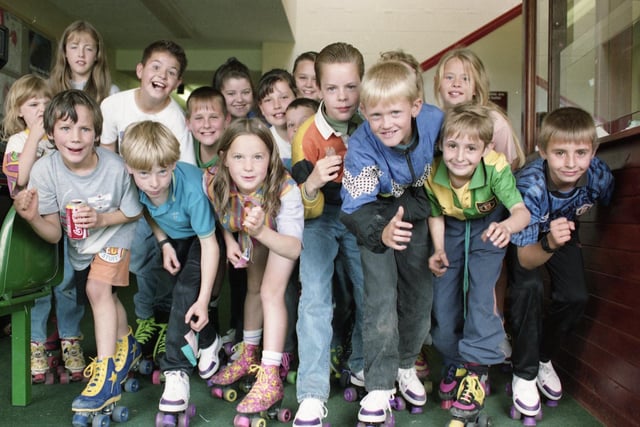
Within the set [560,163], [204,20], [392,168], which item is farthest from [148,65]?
[204,20]

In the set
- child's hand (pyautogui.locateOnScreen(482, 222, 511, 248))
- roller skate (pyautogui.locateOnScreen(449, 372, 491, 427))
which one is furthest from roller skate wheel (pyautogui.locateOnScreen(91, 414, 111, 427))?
child's hand (pyautogui.locateOnScreen(482, 222, 511, 248))

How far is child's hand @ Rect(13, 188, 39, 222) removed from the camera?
6.07 feet

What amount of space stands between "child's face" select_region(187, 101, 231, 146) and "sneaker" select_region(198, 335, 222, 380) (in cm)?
91

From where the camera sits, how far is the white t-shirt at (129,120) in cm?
251

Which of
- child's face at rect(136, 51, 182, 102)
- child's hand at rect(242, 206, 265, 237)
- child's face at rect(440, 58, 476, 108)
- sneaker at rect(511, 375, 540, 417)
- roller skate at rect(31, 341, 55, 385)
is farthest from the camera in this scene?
child's face at rect(136, 51, 182, 102)

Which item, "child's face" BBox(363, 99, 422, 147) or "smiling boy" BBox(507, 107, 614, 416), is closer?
"child's face" BBox(363, 99, 422, 147)

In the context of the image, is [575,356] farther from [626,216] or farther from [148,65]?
[148,65]

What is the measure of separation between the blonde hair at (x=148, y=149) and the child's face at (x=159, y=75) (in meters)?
0.56

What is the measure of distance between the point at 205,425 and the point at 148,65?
1.57 meters

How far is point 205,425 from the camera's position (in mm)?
1938

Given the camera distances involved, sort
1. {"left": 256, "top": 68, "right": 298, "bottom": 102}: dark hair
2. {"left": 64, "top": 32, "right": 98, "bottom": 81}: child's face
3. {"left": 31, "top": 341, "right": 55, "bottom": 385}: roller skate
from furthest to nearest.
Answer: {"left": 256, "top": 68, "right": 298, "bottom": 102}: dark hair, {"left": 64, "top": 32, "right": 98, "bottom": 81}: child's face, {"left": 31, "top": 341, "right": 55, "bottom": 385}: roller skate

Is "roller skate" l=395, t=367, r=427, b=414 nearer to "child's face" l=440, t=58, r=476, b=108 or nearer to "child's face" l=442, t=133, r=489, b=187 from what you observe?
"child's face" l=442, t=133, r=489, b=187

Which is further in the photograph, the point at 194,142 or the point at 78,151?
the point at 194,142

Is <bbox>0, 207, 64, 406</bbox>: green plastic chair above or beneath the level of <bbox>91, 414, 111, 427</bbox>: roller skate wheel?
above
